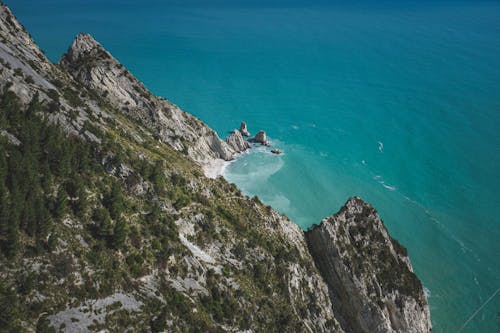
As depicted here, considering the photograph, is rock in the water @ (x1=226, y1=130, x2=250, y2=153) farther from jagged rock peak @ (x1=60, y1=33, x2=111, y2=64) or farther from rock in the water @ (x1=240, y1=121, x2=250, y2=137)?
jagged rock peak @ (x1=60, y1=33, x2=111, y2=64)

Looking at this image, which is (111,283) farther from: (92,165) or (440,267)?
(440,267)

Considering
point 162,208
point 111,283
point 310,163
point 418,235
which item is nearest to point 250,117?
point 310,163

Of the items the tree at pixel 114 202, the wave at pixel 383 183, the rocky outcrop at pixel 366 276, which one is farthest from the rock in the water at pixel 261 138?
the tree at pixel 114 202

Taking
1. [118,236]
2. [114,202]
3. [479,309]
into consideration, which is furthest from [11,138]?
[479,309]

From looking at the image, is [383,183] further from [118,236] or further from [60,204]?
[60,204]

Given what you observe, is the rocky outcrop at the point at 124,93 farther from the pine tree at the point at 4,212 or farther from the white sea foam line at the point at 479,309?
the white sea foam line at the point at 479,309
